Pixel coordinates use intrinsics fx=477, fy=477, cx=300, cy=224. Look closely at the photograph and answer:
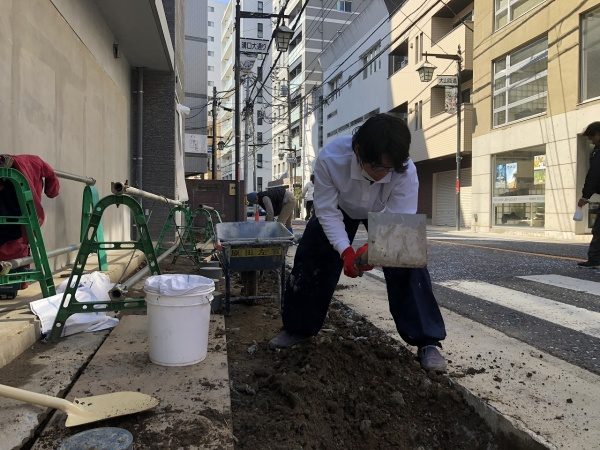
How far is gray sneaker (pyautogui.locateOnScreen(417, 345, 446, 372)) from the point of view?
2775 mm

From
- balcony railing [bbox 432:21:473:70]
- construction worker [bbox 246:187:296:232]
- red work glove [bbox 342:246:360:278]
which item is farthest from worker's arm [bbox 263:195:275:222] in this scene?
balcony railing [bbox 432:21:473:70]

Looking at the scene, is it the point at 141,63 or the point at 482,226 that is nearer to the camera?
the point at 141,63

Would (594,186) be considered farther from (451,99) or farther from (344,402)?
(451,99)

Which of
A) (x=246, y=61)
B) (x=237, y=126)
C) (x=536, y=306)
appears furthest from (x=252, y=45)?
(x=536, y=306)

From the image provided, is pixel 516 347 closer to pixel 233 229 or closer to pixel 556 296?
pixel 556 296

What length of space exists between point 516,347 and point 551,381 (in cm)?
67

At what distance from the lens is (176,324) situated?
2562 millimetres

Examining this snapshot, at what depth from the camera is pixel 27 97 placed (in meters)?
4.52

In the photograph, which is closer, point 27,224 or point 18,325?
point 18,325

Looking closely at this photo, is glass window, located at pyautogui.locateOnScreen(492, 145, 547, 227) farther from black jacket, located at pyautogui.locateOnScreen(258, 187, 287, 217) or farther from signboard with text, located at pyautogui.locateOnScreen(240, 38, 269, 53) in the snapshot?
black jacket, located at pyautogui.locateOnScreen(258, 187, 287, 217)

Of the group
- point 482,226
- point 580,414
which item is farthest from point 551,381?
point 482,226

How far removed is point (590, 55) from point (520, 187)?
15.6 feet

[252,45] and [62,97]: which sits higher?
[252,45]

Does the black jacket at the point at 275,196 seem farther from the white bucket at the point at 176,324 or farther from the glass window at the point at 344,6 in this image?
the glass window at the point at 344,6
